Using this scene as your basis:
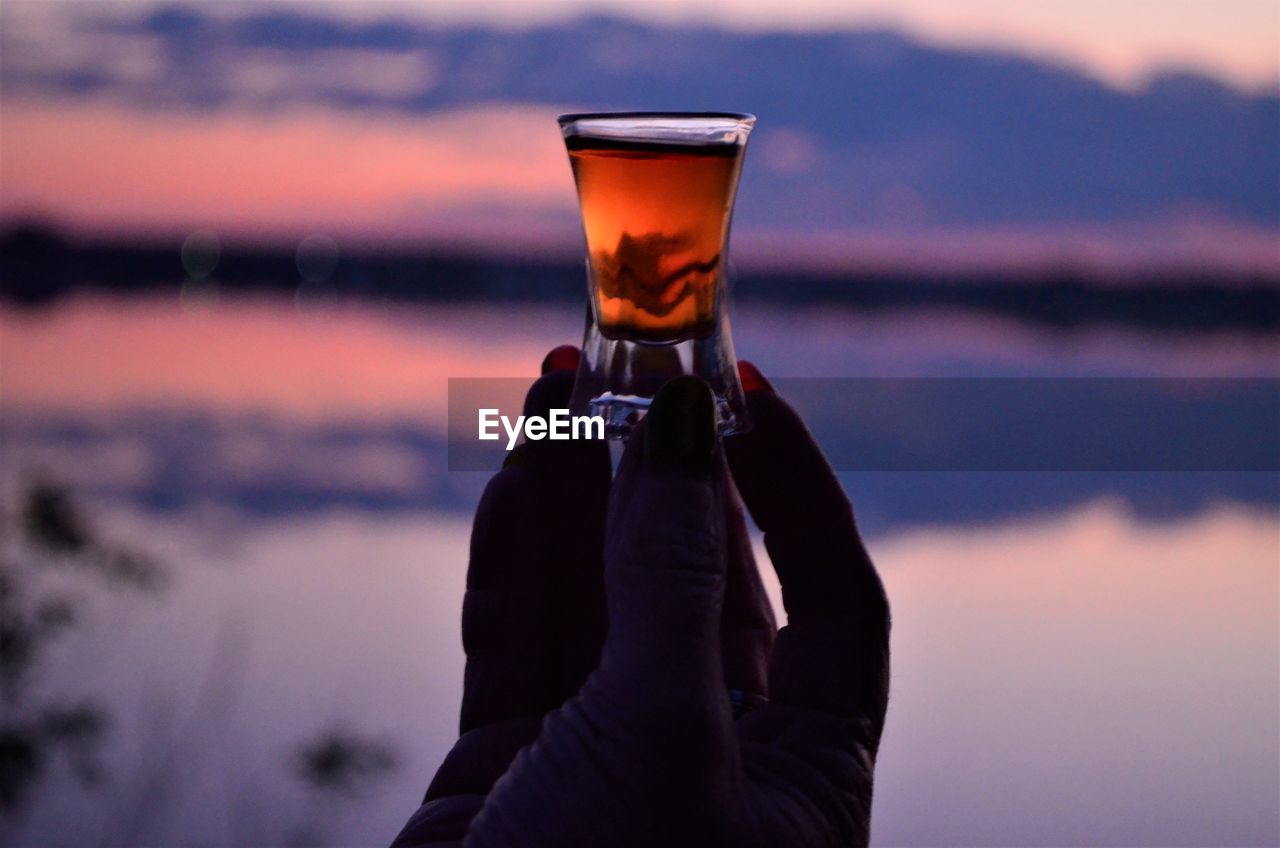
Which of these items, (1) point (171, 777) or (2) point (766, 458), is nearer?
(2) point (766, 458)

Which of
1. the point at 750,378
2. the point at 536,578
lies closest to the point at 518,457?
the point at 536,578

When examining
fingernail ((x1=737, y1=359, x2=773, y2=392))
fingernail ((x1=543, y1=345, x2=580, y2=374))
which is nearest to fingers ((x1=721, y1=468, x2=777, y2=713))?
fingernail ((x1=737, y1=359, x2=773, y2=392))

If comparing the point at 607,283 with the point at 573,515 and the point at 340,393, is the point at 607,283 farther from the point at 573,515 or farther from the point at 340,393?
the point at 340,393

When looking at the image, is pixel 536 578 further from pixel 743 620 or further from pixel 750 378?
pixel 750 378

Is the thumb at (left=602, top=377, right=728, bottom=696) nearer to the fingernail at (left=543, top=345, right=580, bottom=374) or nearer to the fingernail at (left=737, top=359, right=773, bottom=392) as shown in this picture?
A: the fingernail at (left=737, top=359, right=773, bottom=392)

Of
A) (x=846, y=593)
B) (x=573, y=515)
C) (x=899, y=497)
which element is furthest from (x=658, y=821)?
(x=899, y=497)

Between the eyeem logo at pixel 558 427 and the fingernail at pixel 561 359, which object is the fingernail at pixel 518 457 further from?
the fingernail at pixel 561 359

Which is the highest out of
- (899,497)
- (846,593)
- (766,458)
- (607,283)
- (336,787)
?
(607,283)

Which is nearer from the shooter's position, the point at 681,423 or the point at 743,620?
the point at 681,423
